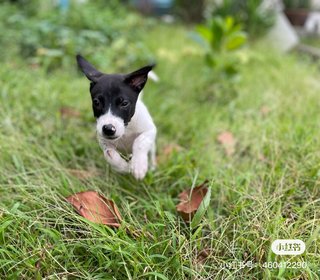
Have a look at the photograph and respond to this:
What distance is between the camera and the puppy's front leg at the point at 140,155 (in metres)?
1.96

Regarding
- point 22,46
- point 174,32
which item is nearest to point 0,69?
point 22,46

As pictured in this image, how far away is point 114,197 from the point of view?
2.07 metres

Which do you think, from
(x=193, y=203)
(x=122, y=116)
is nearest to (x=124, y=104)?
(x=122, y=116)

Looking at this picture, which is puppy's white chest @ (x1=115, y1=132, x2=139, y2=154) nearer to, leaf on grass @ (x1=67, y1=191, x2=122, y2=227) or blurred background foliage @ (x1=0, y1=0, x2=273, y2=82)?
leaf on grass @ (x1=67, y1=191, x2=122, y2=227)

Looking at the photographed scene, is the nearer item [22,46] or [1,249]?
[1,249]

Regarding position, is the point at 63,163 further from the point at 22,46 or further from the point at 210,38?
the point at 22,46

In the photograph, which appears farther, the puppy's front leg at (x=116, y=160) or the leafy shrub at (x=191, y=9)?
the leafy shrub at (x=191, y=9)

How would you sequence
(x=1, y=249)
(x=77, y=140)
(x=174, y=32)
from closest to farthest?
(x=1, y=249) < (x=77, y=140) < (x=174, y=32)

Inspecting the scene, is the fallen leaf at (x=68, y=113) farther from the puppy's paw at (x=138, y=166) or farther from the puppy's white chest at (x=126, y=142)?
the puppy's paw at (x=138, y=166)

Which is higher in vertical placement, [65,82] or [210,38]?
[210,38]

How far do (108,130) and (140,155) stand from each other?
1.03 feet

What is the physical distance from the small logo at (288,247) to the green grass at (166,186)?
0.08 ft

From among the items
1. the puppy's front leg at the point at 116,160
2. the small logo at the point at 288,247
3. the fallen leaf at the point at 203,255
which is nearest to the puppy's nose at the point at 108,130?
the puppy's front leg at the point at 116,160

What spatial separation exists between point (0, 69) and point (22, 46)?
1.06m
